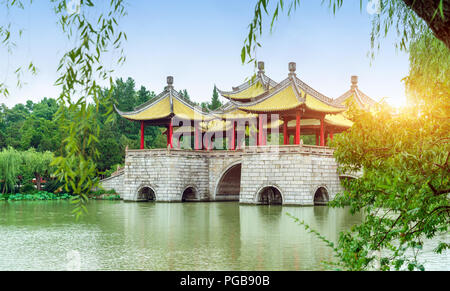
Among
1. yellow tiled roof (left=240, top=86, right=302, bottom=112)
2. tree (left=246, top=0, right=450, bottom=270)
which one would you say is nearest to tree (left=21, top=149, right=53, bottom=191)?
yellow tiled roof (left=240, top=86, right=302, bottom=112)

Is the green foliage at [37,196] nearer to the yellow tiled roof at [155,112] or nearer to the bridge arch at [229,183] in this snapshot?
the yellow tiled roof at [155,112]

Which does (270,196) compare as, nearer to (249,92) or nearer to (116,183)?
(249,92)

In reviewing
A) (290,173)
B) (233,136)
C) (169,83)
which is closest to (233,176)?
(233,136)

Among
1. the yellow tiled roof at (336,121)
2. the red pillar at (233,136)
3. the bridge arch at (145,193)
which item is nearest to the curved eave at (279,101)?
the yellow tiled roof at (336,121)

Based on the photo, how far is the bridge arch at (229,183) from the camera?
87.6 ft

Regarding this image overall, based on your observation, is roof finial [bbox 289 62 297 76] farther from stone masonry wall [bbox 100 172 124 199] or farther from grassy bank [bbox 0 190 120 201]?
grassy bank [bbox 0 190 120 201]

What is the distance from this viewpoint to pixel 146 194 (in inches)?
1091

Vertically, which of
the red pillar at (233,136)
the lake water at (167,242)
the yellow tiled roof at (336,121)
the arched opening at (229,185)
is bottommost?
the lake water at (167,242)

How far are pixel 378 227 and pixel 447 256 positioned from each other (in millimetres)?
5278

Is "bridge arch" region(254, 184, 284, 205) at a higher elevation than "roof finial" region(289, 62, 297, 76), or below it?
below

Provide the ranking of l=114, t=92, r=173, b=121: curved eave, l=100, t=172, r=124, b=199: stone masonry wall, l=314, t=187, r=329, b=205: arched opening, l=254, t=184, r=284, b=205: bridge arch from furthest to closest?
l=100, t=172, r=124, b=199: stone masonry wall → l=114, t=92, r=173, b=121: curved eave → l=254, t=184, r=284, b=205: bridge arch → l=314, t=187, r=329, b=205: arched opening

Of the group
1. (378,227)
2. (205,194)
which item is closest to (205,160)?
(205,194)

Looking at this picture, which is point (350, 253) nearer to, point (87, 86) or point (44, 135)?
point (87, 86)

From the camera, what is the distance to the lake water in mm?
8969
